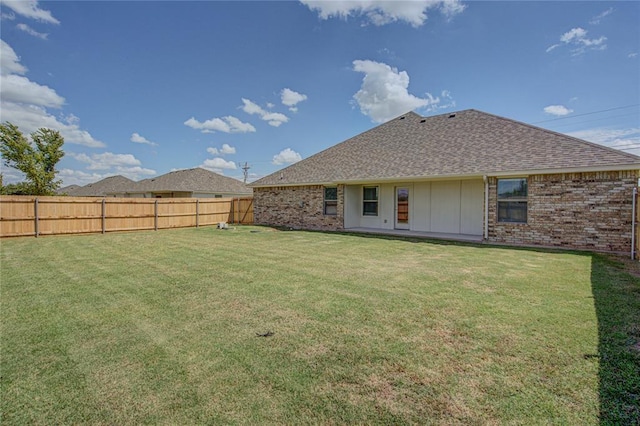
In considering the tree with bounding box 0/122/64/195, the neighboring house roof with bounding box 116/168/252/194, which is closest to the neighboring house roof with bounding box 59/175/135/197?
the neighboring house roof with bounding box 116/168/252/194

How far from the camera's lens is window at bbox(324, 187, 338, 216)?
51.1 ft

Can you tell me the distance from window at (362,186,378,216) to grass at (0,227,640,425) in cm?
887

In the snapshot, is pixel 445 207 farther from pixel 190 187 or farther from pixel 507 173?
pixel 190 187

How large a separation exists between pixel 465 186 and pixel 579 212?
13.0ft

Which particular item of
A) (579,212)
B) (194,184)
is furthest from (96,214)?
(579,212)

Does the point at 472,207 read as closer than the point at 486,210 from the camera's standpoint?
No

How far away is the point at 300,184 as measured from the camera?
16.4 metres

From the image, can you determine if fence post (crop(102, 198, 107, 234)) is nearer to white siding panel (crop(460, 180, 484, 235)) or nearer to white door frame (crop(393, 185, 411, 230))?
white door frame (crop(393, 185, 411, 230))

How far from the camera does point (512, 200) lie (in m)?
10.7

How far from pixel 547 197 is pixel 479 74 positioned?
8207mm

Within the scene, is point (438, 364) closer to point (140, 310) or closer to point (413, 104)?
point (140, 310)

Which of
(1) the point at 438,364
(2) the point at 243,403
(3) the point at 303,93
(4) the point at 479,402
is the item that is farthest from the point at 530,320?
(3) the point at 303,93

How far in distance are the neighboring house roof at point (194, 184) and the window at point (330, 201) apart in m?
12.6

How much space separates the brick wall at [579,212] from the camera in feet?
29.1
